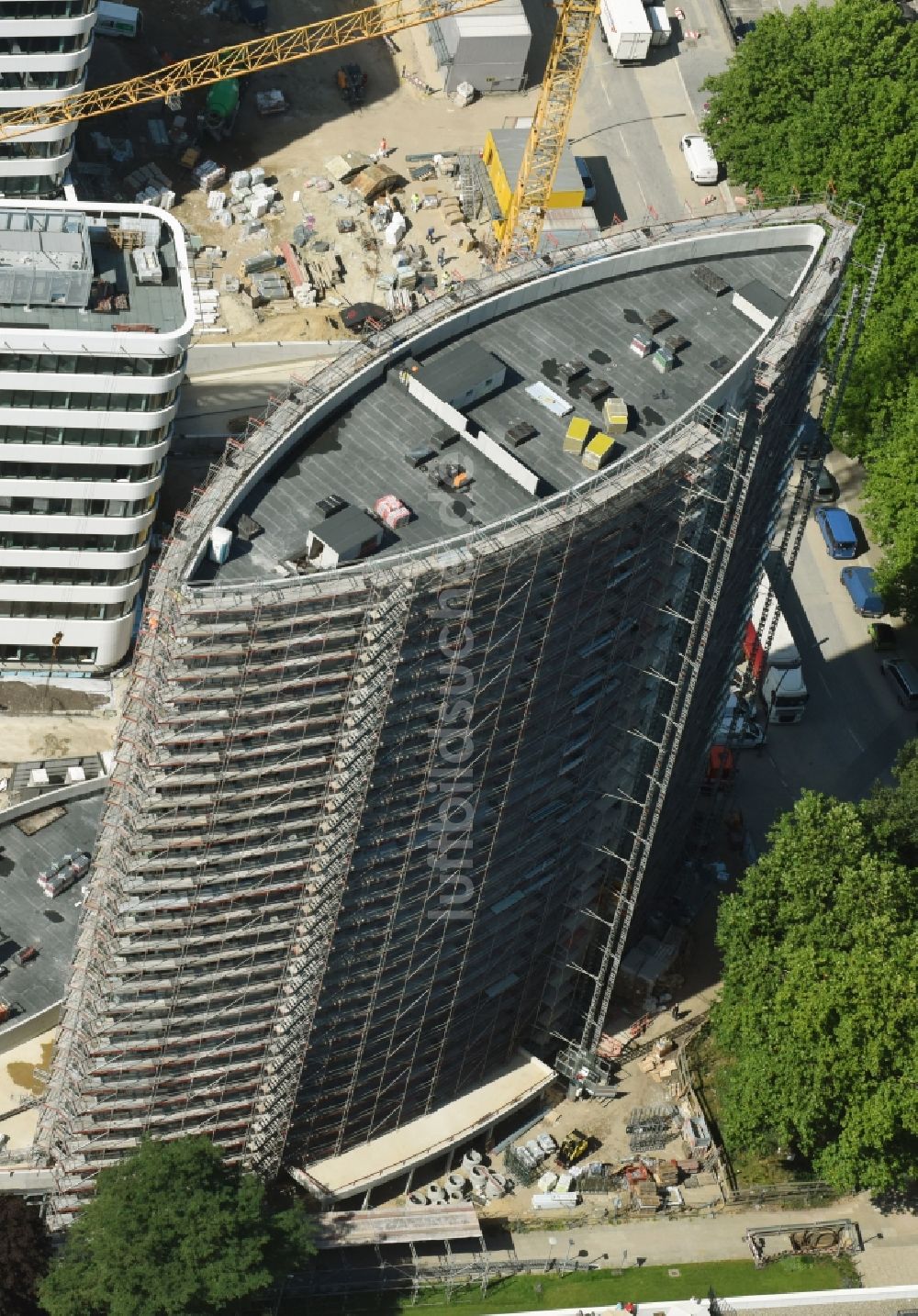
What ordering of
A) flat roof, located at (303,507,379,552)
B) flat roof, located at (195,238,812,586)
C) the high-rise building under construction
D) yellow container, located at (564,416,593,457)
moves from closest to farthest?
1. the high-rise building under construction
2. flat roof, located at (303,507,379,552)
3. flat roof, located at (195,238,812,586)
4. yellow container, located at (564,416,593,457)

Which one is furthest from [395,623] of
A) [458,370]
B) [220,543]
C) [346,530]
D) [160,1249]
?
[160,1249]

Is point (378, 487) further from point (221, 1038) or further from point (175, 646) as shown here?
point (221, 1038)

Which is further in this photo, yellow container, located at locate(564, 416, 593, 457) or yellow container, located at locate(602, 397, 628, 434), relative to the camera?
yellow container, located at locate(602, 397, 628, 434)

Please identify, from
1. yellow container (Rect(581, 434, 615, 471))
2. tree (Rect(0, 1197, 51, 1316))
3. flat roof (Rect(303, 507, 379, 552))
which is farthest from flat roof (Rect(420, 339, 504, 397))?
tree (Rect(0, 1197, 51, 1316))

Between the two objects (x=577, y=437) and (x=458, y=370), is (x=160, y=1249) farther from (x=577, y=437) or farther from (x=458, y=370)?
(x=458, y=370)

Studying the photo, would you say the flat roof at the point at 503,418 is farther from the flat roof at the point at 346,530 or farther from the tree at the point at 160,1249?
the tree at the point at 160,1249

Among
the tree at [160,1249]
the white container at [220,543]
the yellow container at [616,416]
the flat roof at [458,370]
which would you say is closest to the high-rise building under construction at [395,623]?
the white container at [220,543]

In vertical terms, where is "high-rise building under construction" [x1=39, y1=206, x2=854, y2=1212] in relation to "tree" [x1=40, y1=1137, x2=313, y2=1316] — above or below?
above

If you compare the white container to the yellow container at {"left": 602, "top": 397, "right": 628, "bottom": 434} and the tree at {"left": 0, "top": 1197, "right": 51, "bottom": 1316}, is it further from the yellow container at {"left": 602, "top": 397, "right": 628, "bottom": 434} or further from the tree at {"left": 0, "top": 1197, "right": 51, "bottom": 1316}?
the tree at {"left": 0, "top": 1197, "right": 51, "bottom": 1316}
